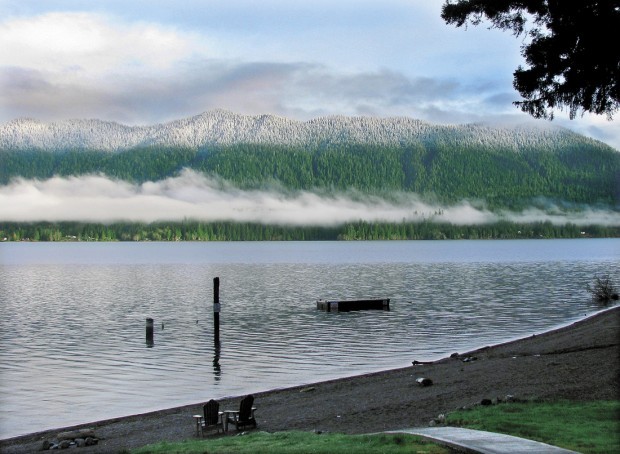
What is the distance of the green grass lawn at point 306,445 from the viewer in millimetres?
14945

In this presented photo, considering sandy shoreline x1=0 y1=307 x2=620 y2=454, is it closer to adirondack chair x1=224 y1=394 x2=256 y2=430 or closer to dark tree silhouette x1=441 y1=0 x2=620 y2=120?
adirondack chair x1=224 y1=394 x2=256 y2=430

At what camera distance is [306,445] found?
55.1ft

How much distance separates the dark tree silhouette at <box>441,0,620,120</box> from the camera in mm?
21297

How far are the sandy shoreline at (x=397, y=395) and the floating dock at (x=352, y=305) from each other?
3922 centimetres

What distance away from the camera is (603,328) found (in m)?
42.9

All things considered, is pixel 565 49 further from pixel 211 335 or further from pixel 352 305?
pixel 352 305

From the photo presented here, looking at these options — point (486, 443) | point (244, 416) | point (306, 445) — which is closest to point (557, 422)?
point (486, 443)

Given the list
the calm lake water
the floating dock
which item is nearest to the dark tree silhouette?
the calm lake water

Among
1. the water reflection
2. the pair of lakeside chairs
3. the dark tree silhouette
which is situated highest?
the dark tree silhouette

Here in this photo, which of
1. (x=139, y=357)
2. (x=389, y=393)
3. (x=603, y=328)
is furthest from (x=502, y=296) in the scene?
(x=389, y=393)

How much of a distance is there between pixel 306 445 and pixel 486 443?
4.15 m

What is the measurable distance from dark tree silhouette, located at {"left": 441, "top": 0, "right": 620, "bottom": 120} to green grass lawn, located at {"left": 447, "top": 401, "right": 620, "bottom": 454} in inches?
341

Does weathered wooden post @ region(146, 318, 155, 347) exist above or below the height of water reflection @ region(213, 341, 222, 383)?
above

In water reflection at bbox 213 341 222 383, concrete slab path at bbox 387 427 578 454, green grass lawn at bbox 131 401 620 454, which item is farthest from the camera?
water reflection at bbox 213 341 222 383
